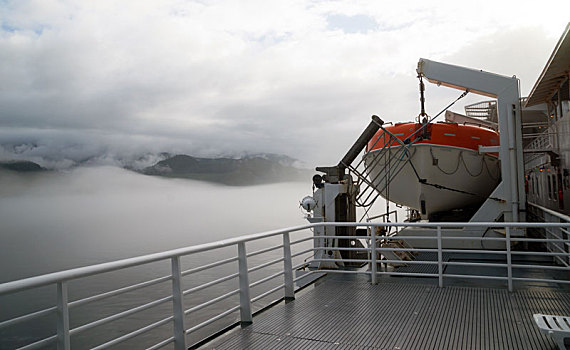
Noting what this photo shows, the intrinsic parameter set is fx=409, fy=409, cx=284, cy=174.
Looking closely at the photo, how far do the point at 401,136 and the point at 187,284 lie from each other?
984 inches

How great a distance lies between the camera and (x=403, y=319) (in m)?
4.05

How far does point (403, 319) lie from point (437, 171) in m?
6.76

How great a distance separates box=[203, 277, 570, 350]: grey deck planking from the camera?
11.2 ft

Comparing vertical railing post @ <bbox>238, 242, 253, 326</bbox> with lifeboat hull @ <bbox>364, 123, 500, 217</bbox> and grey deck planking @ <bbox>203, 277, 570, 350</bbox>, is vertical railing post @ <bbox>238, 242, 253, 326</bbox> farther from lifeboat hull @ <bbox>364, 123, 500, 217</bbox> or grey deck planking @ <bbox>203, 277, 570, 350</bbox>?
lifeboat hull @ <bbox>364, 123, 500, 217</bbox>

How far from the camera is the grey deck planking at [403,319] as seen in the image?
11.2ft

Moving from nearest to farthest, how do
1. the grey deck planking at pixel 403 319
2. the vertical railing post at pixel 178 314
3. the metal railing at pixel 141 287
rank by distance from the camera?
the metal railing at pixel 141 287, the vertical railing post at pixel 178 314, the grey deck planking at pixel 403 319

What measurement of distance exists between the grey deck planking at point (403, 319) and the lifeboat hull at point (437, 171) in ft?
16.8

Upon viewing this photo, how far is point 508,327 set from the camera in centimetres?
372

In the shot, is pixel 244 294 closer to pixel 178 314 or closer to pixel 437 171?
pixel 178 314

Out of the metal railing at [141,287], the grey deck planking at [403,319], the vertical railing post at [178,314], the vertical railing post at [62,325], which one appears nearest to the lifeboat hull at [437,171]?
the grey deck planking at [403,319]

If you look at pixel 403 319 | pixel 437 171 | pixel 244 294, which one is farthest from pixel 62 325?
pixel 437 171

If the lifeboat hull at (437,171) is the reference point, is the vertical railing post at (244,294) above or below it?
below

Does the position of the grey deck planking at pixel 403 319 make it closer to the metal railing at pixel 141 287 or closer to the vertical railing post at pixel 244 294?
the vertical railing post at pixel 244 294

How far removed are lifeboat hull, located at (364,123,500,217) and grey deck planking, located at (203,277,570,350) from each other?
202 inches
